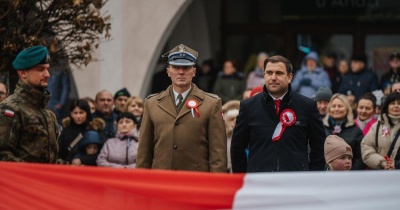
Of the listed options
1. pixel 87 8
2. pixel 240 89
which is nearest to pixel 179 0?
pixel 240 89

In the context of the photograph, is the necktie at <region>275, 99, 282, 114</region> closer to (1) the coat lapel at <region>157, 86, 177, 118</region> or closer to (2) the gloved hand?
(1) the coat lapel at <region>157, 86, 177, 118</region>

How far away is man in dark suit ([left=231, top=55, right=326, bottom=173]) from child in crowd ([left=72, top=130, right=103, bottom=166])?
15.3 ft

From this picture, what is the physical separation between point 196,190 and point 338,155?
2.74 m

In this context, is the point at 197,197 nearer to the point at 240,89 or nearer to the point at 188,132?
the point at 188,132

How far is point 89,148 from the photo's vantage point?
1432 cm

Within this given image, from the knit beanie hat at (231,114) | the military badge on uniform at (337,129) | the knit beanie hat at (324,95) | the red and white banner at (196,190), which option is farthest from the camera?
the knit beanie hat at (324,95)

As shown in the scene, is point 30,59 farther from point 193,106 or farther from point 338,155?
point 338,155

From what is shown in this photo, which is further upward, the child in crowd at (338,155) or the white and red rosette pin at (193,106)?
the white and red rosette pin at (193,106)

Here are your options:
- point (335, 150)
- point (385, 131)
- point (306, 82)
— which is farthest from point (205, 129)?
point (306, 82)

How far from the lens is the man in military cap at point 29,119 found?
8781mm

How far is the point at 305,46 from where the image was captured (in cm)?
2288

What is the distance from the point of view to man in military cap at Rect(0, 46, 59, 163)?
8.78 meters

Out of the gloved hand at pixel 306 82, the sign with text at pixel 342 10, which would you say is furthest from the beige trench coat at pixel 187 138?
the sign with text at pixel 342 10

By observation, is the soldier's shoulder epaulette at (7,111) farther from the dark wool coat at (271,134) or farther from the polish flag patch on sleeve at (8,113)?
the dark wool coat at (271,134)
